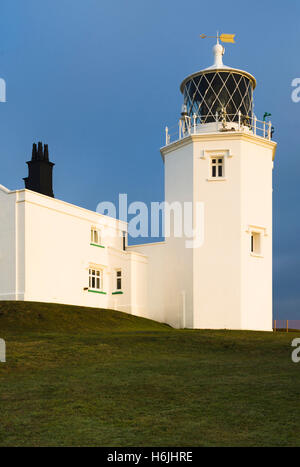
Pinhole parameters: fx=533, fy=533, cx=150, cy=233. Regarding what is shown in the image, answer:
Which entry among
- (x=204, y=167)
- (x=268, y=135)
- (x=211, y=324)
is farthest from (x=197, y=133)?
(x=211, y=324)

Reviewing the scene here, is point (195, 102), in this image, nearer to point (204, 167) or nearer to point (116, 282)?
point (204, 167)

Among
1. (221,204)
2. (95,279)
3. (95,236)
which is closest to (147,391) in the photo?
(221,204)

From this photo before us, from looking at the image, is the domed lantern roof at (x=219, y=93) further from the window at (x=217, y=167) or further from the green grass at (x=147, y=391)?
the green grass at (x=147, y=391)

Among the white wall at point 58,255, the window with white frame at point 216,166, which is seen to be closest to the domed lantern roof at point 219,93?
the window with white frame at point 216,166

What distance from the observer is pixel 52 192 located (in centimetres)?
3341

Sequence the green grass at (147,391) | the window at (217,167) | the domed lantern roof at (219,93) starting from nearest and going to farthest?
1. the green grass at (147,391)
2. the window at (217,167)
3. the domed lantern roof at (219,93)

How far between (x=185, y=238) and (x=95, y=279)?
6.64 m

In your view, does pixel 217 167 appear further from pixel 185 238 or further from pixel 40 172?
pixel 40 172

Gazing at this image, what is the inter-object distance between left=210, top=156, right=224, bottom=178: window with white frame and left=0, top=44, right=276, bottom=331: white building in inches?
2.3

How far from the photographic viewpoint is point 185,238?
30984 millimetres

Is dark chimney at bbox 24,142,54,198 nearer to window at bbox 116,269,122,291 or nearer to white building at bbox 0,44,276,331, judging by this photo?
white building at bbox 0,44,276,331

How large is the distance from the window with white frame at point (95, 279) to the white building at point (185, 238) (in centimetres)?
6

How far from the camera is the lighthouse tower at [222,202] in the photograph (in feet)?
96.9

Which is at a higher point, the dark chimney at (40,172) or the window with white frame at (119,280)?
the dark chimney at (40,172)
